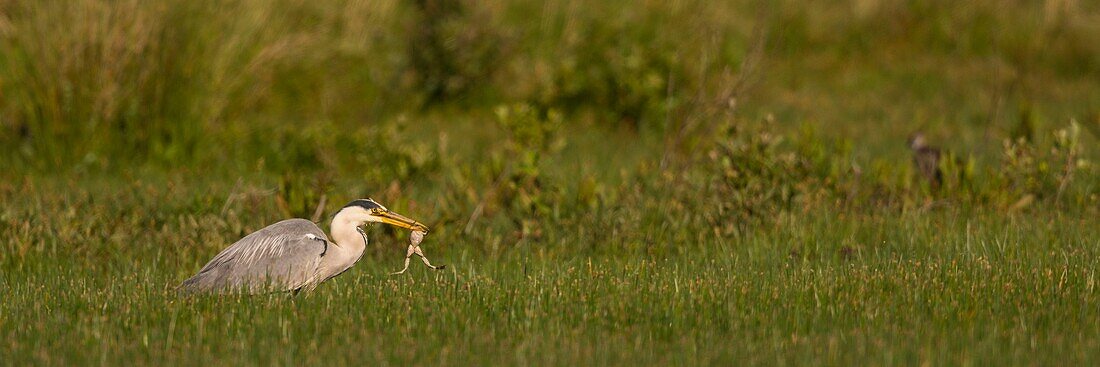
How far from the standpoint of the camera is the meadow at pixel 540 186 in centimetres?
604

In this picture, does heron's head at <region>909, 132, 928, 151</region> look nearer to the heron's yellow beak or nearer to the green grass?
the green grass

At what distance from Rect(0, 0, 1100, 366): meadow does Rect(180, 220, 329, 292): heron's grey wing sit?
194 mm

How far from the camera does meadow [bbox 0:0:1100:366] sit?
6035 millimetres

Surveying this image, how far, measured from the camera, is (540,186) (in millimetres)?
9703

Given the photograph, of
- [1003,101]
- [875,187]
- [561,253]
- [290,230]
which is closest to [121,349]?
[290,230]

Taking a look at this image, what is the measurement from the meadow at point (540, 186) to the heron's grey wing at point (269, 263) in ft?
0.64

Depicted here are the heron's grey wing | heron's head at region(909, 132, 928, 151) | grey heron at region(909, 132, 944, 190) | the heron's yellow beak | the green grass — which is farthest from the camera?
heron's head at region(909, 132, 928, 151)

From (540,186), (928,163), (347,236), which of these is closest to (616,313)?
(347,236)

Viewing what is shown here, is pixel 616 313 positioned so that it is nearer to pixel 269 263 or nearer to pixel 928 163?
pixel 269 263

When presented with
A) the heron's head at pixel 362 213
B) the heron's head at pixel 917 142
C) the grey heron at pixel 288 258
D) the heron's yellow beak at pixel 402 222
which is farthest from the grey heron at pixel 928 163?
the grey heron at pixel 288 258

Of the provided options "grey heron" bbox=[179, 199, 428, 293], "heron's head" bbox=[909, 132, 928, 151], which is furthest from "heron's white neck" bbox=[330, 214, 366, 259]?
"heron's head" bbox=[909, 132, 928, 151]

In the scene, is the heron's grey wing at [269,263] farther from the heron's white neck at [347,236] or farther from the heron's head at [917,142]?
the heron's head at [917,142]

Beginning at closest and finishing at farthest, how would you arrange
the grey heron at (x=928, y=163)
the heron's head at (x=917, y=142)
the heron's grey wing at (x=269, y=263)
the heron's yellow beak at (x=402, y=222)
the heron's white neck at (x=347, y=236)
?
the heron's grey wing at (x=269, y=263)
the heron's white neck at (x=347, y=236)
the heron's yellow beak at (x=402, y=222)
the grey heron at (x=928, y=163)
the heron's head at (x=917, y=142)

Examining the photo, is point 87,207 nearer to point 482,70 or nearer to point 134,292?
point 134,292
